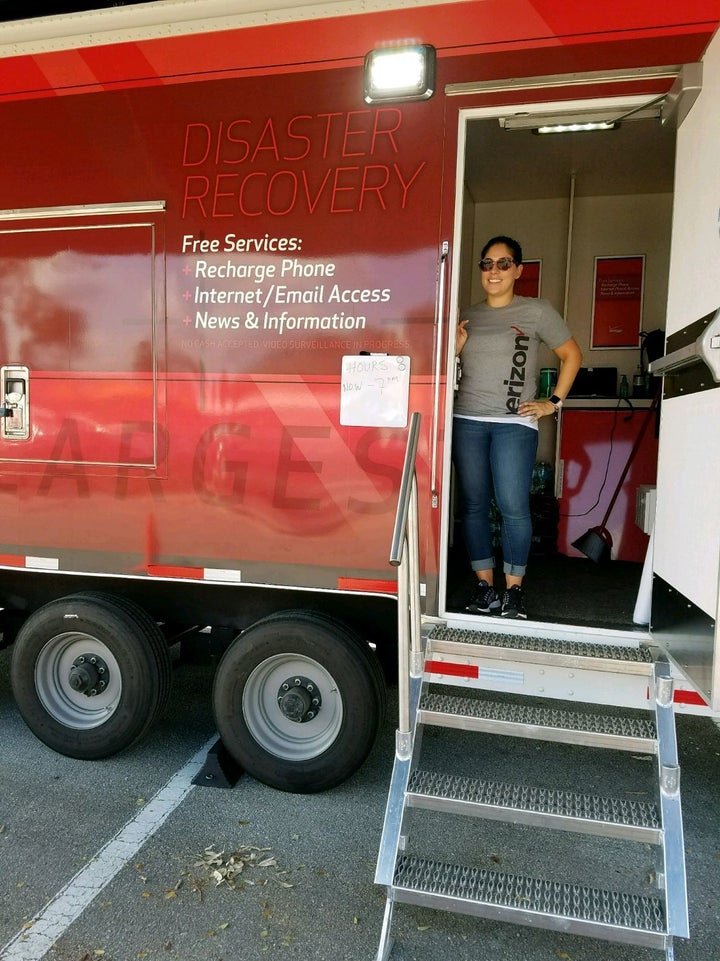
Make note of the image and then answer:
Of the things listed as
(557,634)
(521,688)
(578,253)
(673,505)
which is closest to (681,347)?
(673,505)

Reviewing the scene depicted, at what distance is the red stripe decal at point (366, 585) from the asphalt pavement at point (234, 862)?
93cm

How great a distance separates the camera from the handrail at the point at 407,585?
7.11 feet

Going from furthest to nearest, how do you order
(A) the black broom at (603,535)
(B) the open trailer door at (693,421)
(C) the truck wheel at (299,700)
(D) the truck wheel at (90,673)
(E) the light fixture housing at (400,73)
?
(A) the black broom at (603,535) < (D) the truck wheel at (90,673) < (C) the truck wheel at (299,700) < (E) the light fixture housing at (400,73) < (B) the open trailer door at (693,421)

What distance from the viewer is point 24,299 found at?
3.04 m

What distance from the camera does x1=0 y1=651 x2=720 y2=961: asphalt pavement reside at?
2135mm

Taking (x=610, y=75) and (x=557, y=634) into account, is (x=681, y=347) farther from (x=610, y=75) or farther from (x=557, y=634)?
(x=557, y=634)

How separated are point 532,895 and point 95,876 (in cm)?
149

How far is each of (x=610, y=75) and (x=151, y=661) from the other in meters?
2.89

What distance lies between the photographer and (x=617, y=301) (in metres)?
5.39

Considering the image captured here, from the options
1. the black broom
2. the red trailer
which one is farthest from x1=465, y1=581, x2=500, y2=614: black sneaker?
the black broom

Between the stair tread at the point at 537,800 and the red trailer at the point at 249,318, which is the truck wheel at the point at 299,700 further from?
the stair tread at the point at 537,800

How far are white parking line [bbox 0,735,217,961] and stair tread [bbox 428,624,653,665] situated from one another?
134cm

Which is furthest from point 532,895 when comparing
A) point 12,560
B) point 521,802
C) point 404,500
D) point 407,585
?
point 12,560

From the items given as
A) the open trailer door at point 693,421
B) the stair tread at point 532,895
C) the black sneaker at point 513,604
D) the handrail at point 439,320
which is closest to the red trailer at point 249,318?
the handrail at point 439,320
